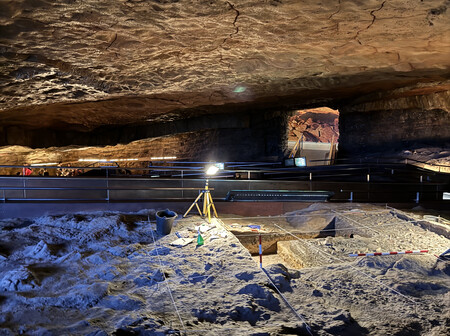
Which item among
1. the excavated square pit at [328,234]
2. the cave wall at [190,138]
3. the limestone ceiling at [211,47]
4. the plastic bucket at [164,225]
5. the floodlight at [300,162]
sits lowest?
the excavated square pit at [328,234]

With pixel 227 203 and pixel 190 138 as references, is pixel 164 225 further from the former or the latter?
pixel 190 138

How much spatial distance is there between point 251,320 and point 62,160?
2058 cm

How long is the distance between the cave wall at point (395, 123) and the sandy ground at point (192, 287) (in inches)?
325

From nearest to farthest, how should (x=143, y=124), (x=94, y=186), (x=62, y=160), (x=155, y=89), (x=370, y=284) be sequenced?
1. (x=370, y=284)
2. (x=94, y=186)
3. (x=155, y=89)
4. (x=143, y=124)
5. (x=62, y=160)

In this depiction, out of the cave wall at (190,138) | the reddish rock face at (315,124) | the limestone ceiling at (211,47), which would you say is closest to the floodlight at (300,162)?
the cave wall at (190,138)

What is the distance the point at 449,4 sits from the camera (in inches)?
181

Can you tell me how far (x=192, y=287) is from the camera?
136 inches

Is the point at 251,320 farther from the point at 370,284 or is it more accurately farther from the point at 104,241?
the point at 104,241

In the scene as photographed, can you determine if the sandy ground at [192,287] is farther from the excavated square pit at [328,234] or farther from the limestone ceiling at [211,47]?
the limestone ceiling at [211,47]

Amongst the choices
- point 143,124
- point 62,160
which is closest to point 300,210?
point 143,124

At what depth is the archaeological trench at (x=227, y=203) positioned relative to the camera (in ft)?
9.88

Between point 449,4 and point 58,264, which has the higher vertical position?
point 449,4

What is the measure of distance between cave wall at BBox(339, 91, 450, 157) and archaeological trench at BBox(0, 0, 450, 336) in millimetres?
75

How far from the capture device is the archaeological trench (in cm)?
301
